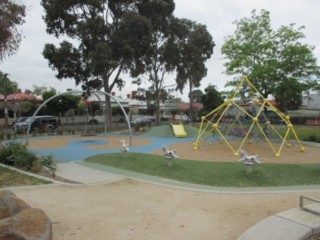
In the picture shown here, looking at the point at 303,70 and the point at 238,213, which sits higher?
the point at 303,70

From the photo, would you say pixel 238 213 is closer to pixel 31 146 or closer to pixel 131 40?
pixel 31 146

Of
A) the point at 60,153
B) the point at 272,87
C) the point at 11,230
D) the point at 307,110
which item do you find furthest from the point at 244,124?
the point at 307,110

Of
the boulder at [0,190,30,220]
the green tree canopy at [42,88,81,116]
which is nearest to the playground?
the boulder at [0,190,30,220]

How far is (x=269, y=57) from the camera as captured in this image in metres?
24.4

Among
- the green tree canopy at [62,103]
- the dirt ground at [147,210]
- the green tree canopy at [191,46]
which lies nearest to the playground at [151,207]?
the dirt ground at [147,210]

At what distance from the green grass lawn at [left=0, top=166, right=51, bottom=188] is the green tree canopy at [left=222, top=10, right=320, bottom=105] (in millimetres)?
18140

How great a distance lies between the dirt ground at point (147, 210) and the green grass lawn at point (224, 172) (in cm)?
139

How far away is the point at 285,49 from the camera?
23.8 meters

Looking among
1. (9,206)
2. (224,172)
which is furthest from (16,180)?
(224,172)

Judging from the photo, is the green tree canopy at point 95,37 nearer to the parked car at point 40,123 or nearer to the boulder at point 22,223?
the parked car at point 40,123

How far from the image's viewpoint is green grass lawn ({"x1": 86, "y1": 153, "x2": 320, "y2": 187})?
30.8 feet

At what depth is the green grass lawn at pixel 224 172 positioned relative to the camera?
9391mm

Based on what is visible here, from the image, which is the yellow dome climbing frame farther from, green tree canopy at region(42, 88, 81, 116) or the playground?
green tree canopy at region(42, 88, 81, 116)

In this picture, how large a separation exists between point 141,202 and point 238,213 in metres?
1.94
